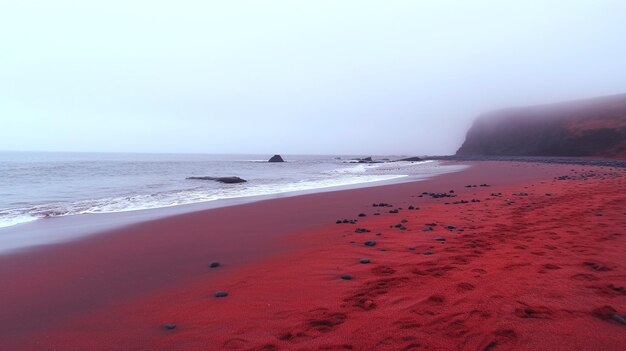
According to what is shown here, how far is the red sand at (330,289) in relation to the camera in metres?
3.22

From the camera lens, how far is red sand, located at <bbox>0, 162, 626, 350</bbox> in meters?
3.22

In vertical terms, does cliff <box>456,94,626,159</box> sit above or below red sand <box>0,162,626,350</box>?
above

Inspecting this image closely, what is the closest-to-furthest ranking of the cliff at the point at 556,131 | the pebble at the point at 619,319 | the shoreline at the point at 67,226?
the pebble at the point at 619,319
the shoreline at the point at 67,226
the cliff at the point at 556,131

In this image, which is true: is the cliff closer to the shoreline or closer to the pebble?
the pebble

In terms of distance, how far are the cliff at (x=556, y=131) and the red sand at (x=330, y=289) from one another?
5860 centimetres

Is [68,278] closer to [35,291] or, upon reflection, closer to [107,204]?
[35,291]

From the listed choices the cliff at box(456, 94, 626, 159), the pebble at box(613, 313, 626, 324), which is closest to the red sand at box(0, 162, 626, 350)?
the pebble at box(613, 313, 626, 324)

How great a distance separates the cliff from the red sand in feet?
192

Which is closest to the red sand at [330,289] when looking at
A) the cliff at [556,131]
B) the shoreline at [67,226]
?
the shoreline at [67,226]

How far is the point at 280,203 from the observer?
12703mm

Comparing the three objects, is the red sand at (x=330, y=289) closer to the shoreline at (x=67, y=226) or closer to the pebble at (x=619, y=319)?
the pebble at (x=619, y=319)

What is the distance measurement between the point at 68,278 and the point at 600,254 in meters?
7.63

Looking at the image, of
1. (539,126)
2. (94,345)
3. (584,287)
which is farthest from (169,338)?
(539,126)

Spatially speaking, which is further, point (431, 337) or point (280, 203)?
point (280, 203)
